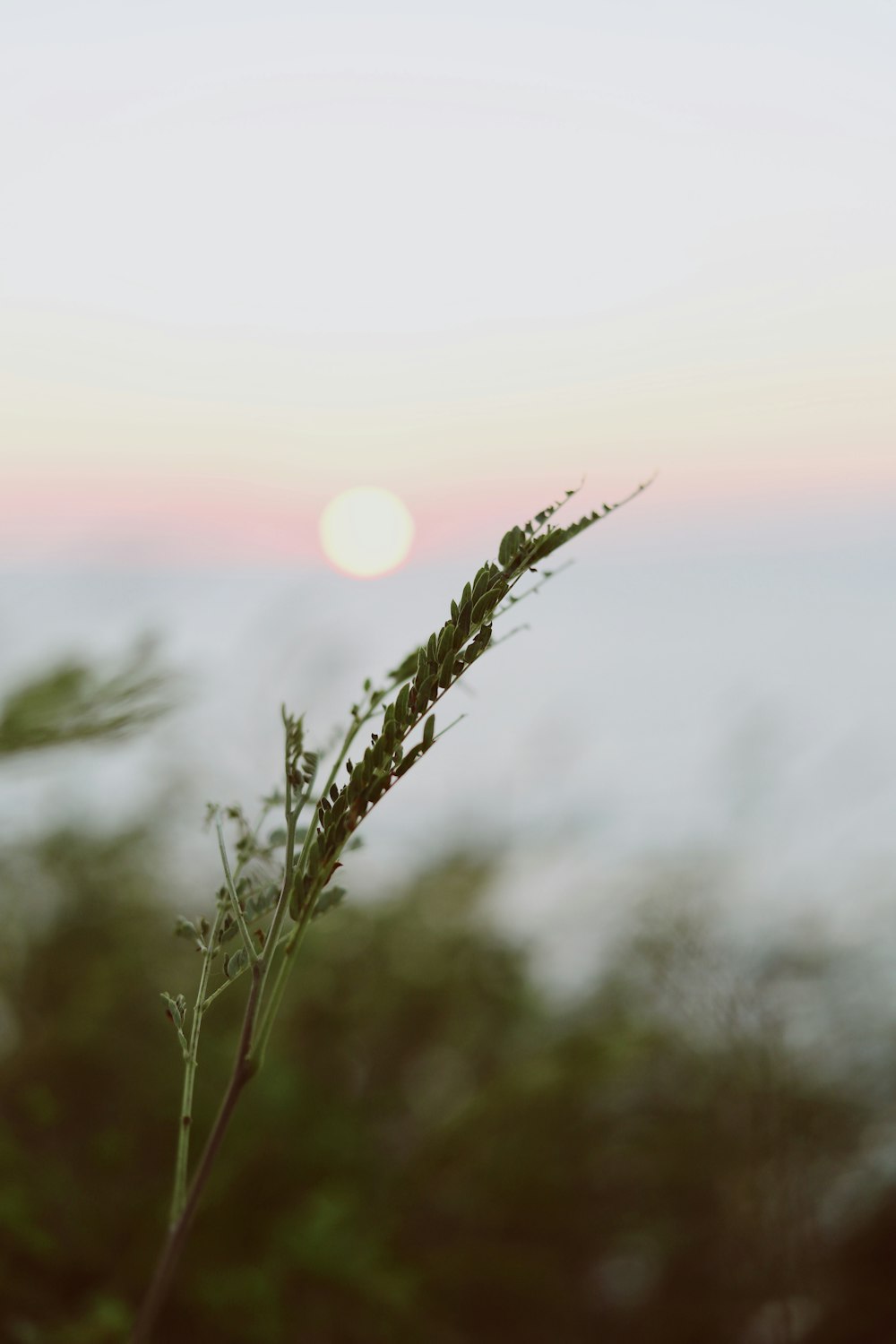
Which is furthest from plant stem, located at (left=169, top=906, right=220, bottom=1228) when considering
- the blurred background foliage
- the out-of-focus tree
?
the blurred background foliage

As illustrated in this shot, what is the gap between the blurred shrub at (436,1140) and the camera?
1.55m

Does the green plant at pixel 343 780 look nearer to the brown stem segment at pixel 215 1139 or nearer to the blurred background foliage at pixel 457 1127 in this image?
the brown stem segment at pixel 215 1139

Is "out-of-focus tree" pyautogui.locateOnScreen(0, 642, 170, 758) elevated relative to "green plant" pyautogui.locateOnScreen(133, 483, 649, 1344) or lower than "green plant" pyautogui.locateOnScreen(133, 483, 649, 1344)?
elevated

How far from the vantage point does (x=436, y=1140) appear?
1889mm

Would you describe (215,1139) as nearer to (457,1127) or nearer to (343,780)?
(343,780)

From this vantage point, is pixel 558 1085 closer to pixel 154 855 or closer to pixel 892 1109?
pixel 892 1109

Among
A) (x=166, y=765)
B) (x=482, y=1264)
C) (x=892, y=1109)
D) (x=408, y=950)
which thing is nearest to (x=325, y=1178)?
(x=482, y=1264)

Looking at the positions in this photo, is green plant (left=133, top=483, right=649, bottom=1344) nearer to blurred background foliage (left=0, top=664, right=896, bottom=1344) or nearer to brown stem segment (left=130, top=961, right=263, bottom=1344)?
brown stem segment (left=130, top=961, right=263, bottom=1344)

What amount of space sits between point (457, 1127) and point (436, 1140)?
0.16 feet

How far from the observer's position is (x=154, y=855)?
2.15 metres

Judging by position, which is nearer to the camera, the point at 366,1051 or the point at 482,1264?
the point at 482,1264

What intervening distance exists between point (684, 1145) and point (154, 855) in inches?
44.4

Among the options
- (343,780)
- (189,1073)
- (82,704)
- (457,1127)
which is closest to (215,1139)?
(189,1073)

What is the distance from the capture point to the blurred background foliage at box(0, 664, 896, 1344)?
1.57 metres
